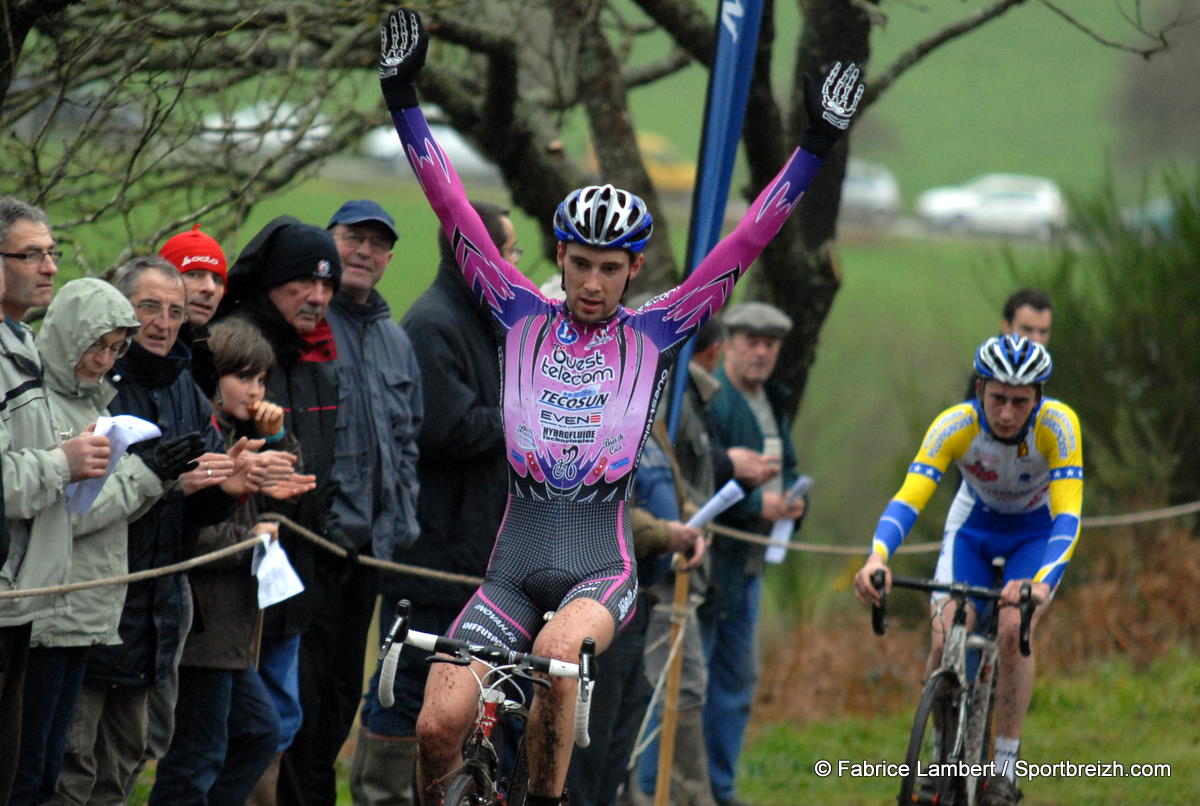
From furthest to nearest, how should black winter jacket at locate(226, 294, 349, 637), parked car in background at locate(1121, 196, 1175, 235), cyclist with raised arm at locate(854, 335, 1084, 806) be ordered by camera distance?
parked car in background at locate(1121, 196, 1175, 235)
cyclist with raised arm at locate(854, 335, 1084, 806)
black winter jacket at locate(226, 294, 349, 637)

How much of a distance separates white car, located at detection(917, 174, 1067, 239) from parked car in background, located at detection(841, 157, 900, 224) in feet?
4.50

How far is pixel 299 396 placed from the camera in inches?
238

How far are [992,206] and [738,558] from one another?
44.8 meters

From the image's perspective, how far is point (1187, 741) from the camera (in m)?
9.97

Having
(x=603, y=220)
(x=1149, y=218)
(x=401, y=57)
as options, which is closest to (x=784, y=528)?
(x=603, y=220)

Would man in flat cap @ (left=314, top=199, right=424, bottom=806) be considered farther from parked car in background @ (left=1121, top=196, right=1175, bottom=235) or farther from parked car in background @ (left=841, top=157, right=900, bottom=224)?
parked car in background @ (left=841, top=157, right=900, bottom=224)

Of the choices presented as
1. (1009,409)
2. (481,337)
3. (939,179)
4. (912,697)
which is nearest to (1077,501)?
(1009,409)

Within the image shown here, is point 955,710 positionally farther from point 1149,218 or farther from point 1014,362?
point 1149,218

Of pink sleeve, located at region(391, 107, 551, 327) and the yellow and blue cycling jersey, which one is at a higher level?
pink sleeve, located at region(391, 107, 551, 327)

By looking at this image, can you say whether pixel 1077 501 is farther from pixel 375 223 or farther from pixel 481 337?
pixel 375 223

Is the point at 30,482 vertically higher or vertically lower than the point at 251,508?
higher

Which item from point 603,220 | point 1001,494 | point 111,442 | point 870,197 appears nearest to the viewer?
point 111,442

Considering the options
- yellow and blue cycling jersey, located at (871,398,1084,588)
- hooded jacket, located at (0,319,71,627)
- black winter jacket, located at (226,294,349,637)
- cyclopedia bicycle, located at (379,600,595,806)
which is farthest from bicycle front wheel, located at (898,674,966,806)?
hooded jacket, located at (0,319,71,627)

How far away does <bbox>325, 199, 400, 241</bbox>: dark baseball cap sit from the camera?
6.50 metres
